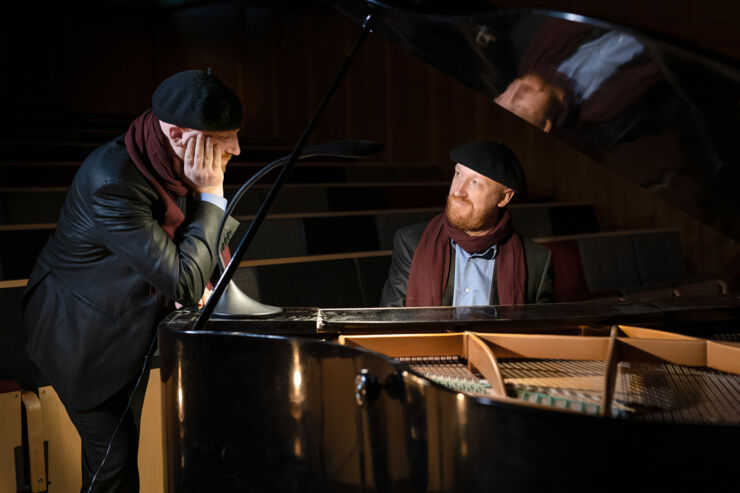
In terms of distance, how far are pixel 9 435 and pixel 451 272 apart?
47.5 inches

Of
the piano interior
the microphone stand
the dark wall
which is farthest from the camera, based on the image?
the dark wall

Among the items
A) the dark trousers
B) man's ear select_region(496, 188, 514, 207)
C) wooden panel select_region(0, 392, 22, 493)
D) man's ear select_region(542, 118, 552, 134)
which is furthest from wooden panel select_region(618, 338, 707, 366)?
wooden panel select_region(0, 392, 22, 493)

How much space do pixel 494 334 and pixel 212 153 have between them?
69 cm

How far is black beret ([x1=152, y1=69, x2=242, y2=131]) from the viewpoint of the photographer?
1451 millimetres

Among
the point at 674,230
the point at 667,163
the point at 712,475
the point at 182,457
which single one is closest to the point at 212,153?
the point at 182,457

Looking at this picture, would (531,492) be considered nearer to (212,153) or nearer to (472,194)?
(212,153)

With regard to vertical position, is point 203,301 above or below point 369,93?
below

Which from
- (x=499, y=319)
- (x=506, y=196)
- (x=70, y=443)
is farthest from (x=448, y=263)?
(x=70, y=443)

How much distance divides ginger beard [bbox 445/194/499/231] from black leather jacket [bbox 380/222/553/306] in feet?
0.30

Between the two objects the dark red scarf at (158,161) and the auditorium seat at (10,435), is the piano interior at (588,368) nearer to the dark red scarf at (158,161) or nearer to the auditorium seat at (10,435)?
the dark red scarf at (158,161)

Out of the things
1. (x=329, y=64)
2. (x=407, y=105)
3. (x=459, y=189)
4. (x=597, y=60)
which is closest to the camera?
(x=597, y=60)

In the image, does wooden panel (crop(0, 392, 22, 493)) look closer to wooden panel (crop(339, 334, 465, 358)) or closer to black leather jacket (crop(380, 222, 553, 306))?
wooden panel (crop(339, 334, 465, 358))

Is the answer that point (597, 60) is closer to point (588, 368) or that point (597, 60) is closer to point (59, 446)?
point (588, 368)

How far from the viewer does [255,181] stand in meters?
1.39
